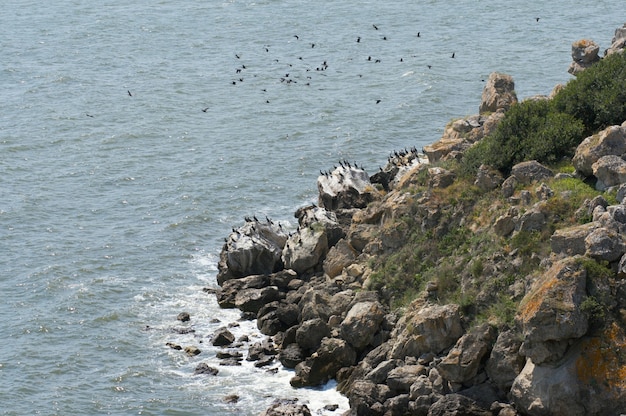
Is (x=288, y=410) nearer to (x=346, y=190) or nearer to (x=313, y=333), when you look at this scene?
(x=313, y=333)

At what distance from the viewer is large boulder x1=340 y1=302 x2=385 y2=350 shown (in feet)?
160

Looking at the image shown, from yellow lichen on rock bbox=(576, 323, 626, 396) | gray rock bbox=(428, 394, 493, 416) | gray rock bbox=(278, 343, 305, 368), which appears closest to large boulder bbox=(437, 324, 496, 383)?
gray rock bbox=(428, 394, 493, 416)

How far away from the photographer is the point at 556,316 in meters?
40.4

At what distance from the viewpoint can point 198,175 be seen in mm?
79625

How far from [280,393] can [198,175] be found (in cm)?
3289

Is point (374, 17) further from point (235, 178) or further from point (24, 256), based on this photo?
point (24, 256)

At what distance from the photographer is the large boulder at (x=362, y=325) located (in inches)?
1925

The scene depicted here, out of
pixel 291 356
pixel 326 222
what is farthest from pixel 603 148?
pixel 326 222

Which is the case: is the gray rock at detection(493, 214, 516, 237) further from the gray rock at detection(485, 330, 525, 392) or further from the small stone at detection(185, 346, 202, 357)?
the small stone at detection(185, 346, 202, 357)

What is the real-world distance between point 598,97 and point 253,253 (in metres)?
19.8

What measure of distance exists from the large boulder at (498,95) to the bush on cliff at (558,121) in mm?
7702

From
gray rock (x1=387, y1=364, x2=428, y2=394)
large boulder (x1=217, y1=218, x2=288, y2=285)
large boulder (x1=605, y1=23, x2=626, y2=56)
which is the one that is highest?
large boulder (x1=605, y1=23, x2=626, y2=56)

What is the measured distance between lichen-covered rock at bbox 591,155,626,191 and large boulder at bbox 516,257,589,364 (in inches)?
232

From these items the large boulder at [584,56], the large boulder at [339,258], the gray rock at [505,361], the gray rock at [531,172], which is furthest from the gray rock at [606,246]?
the large boulder at [584,56]
